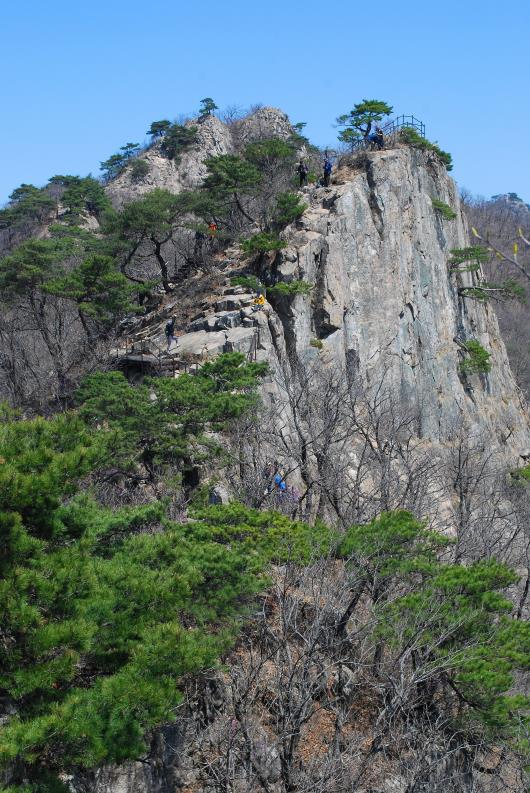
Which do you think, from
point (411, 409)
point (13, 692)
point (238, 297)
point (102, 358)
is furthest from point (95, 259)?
point (13, 692)

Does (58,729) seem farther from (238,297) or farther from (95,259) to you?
(238,297)

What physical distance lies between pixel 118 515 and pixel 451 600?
4.84 m

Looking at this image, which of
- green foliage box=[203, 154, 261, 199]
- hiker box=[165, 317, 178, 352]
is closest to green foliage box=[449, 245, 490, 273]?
green foliage box=[203, 154, 261, 199]

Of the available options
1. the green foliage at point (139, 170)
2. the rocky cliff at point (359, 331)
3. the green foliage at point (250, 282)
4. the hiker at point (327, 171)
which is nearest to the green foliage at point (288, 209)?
the rocky cliff at point (359, 331)

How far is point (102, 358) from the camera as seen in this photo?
86.9 feet

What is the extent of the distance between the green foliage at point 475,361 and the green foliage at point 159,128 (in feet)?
131

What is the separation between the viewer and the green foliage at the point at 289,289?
28091mm

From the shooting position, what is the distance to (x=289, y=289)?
28.1 meters

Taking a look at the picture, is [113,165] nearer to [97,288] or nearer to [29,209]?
[29,209]

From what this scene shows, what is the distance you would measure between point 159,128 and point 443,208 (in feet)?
122

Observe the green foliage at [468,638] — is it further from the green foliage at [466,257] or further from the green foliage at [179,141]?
the green foliage at [179,141]

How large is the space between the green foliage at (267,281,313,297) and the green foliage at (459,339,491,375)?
12.4 metres

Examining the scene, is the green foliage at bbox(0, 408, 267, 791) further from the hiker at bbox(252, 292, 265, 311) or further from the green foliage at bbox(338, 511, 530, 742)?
the hiker at bbox(252, 292, 265, 311)

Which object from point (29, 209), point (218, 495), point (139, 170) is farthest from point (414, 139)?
point (139, 170)
